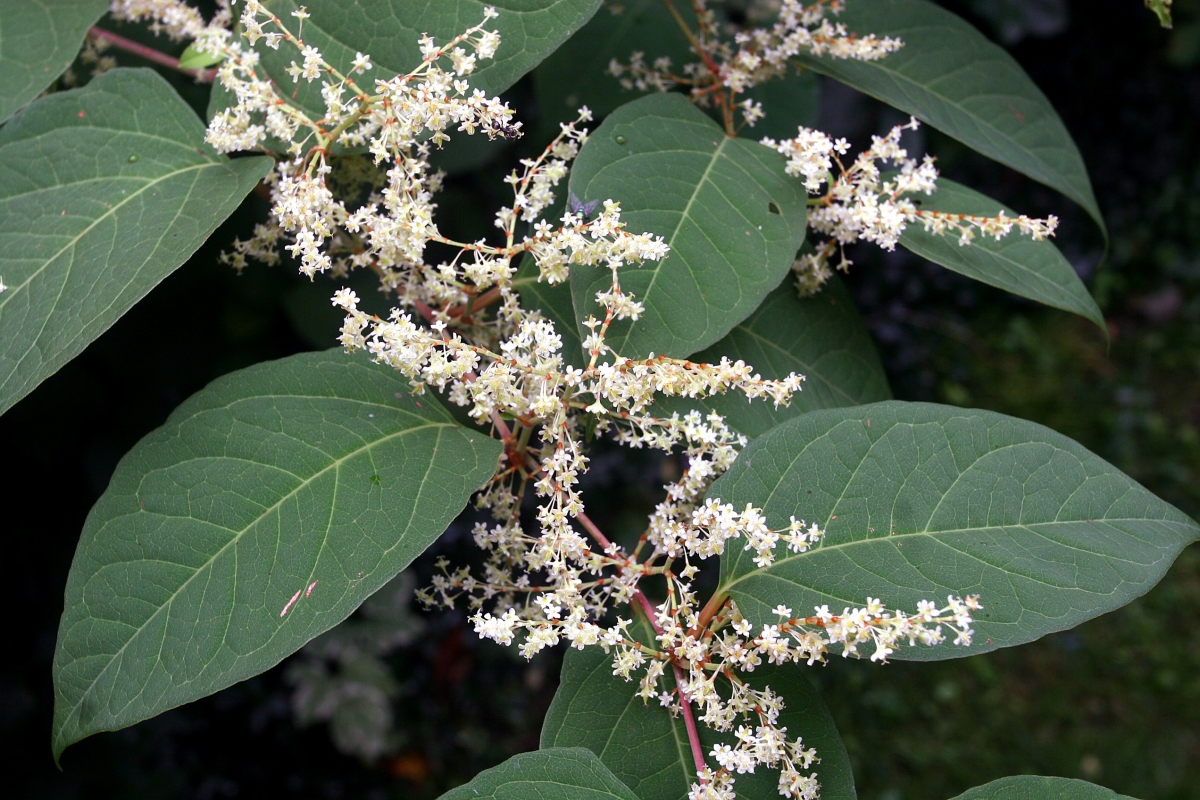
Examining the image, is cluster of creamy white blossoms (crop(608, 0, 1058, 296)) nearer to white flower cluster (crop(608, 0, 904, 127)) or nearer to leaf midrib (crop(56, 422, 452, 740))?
white flower cluster (crop(608, 0, 904, 127))

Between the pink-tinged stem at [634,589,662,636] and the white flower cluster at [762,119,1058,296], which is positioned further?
the white flower cluster at [762,119,1058,296]

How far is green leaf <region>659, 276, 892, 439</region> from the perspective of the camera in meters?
1.13

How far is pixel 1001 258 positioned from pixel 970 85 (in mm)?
360

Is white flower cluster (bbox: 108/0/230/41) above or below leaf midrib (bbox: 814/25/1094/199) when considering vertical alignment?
above

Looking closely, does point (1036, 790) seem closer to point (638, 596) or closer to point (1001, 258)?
point (638, 596)

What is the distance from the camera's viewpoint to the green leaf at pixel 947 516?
88 centimetres

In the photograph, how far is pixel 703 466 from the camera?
3.12 feet

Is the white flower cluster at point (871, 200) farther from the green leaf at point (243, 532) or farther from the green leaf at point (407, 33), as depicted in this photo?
the green leaf at point (243, 532)

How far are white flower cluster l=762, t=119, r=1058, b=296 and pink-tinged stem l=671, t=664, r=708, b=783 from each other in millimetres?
521

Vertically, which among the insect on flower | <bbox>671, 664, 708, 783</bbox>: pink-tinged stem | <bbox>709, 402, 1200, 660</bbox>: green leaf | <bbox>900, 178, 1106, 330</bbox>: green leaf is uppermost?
the insect on flower

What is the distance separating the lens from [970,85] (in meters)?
1.39

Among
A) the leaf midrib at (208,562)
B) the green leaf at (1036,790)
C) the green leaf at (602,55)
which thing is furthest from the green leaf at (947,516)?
the green leaf at (602,55)

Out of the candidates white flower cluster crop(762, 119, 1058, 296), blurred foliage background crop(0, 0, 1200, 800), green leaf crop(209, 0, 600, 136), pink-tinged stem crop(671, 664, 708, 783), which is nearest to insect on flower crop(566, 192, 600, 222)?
green leaf crop(209, 0, 600, 136)

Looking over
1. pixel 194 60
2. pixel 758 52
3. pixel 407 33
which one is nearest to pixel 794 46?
pixel 758 52
